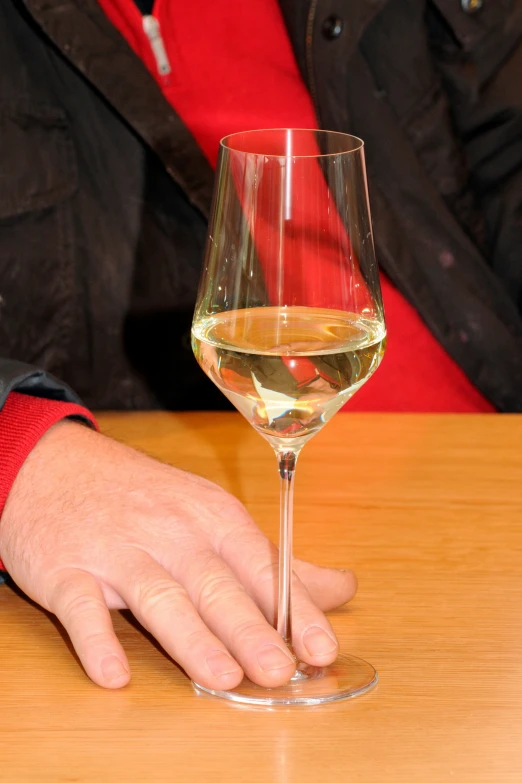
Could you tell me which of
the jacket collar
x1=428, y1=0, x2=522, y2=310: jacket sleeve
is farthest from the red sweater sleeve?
x1=428, y1=0, x2=522, y2=310: jacket sleeve

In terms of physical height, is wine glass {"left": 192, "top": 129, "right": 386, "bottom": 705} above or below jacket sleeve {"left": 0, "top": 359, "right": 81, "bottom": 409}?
above

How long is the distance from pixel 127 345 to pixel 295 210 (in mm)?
879

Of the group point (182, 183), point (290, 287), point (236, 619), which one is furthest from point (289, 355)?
point (182, 183)

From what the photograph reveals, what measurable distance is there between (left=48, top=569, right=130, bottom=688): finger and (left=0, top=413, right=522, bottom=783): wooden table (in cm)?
1

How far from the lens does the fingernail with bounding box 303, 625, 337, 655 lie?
2.13ft

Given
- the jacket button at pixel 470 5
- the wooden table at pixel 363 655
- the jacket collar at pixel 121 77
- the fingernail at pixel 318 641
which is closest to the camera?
the wooden table at pixel 363 655

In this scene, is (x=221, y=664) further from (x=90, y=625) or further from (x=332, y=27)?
(x=332, y=27)

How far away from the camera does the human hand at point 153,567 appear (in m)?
0.63

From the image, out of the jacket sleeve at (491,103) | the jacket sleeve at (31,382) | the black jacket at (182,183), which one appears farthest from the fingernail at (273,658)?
the jacket sleeve at (491,103)

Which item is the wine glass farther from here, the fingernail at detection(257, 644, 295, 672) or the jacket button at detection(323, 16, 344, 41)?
the jacket button at detection(323, 16, 344, 41)

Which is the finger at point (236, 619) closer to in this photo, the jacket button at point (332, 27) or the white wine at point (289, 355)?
the white wine at point (289, 355)

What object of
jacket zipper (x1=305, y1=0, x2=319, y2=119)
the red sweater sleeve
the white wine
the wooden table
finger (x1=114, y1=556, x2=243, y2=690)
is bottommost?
the wooden table

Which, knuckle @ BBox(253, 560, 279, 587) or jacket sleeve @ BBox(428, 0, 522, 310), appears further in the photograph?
jacket sleeve @ BBox(428, 0, 522, 310)

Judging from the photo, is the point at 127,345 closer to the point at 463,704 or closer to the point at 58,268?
the point at 58,268
